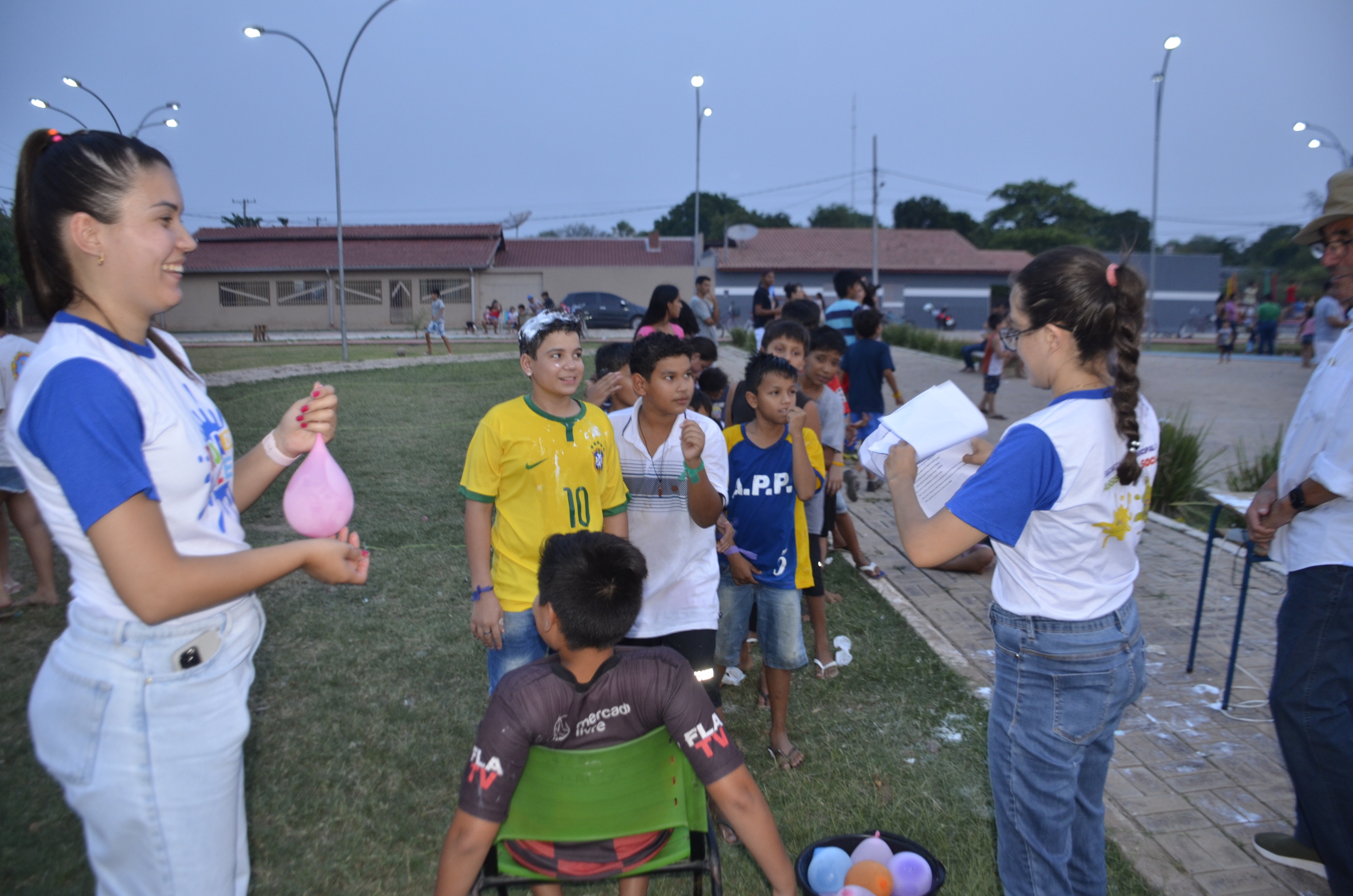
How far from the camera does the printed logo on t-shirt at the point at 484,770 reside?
191 centimetres

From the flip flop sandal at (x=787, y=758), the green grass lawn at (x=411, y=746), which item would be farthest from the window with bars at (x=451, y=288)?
the flip flop sandal at (x=787, y=758)

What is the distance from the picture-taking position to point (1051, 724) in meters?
1.96

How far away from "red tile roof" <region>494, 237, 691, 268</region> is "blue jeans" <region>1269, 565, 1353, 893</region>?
40.2 meters

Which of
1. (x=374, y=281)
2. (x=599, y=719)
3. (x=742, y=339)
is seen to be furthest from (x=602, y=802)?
(x=374, y=281)

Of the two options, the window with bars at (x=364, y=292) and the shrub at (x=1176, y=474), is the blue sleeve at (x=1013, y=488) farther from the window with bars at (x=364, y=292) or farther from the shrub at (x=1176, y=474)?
the window with bars at (x=364, y=292)

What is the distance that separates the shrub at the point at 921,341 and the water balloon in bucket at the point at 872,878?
2075 centimetres

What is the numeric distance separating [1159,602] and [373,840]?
15.9 ft

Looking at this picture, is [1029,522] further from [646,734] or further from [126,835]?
[126,835]

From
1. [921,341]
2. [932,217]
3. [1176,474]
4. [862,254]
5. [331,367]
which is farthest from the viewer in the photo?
[932,217]

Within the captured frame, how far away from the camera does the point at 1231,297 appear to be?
2512 cm

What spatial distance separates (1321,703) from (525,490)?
259 cm

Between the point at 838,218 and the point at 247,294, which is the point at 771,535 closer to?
the point at 247,294

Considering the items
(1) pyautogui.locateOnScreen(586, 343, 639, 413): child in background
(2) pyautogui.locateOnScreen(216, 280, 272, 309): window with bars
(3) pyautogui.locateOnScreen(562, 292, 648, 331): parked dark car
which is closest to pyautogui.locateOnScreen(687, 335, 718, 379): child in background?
(1) pyautogui.locateOnScreen(586, 343, 639, 413): child in background

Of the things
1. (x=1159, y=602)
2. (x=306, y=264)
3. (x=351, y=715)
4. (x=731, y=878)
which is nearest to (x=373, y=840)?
(x=351, y=715)
